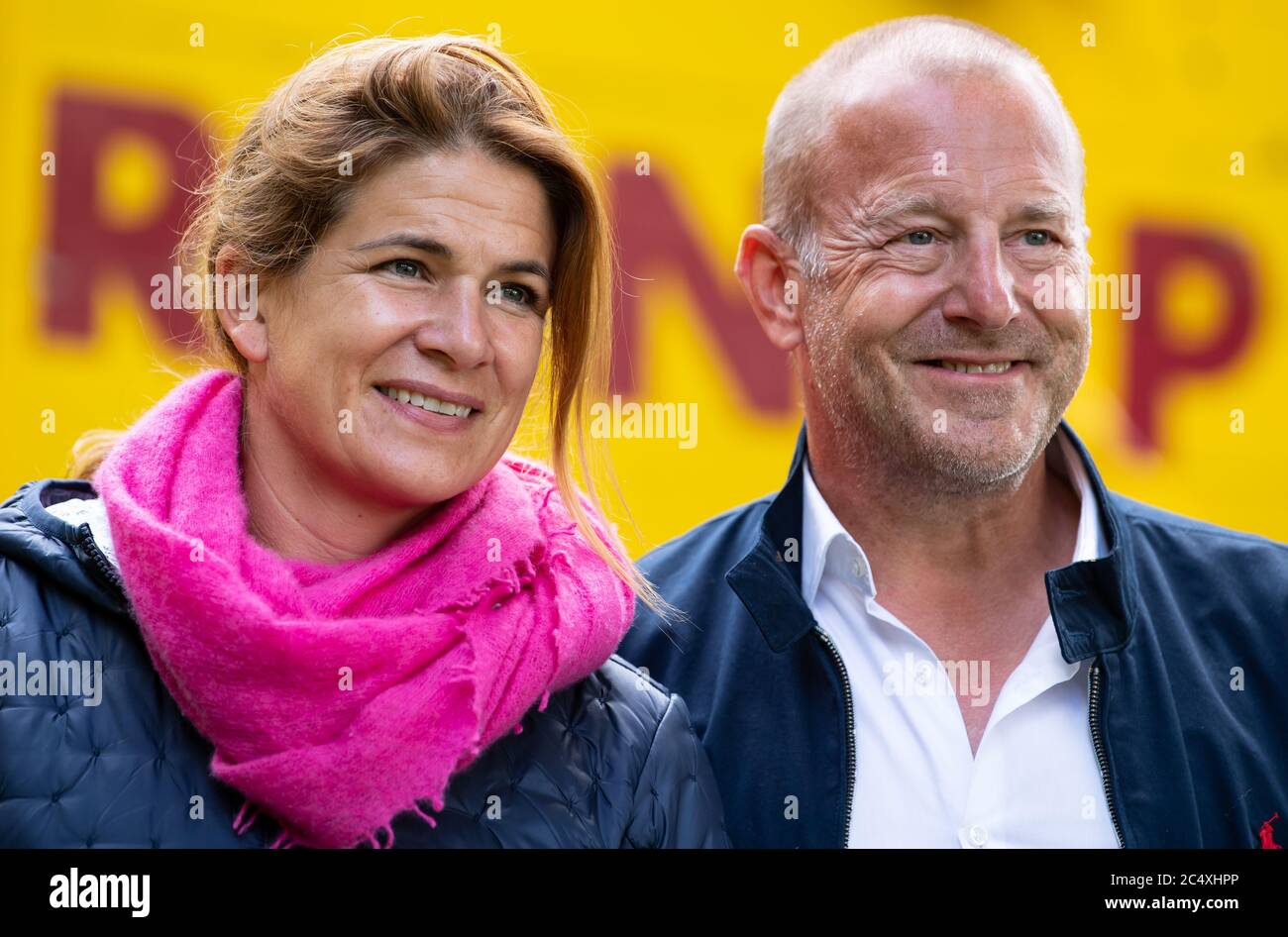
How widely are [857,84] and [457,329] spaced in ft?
3.41

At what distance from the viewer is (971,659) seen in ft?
7.79

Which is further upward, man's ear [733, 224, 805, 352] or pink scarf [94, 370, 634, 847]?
man's ear [733, 224, 805, 352]

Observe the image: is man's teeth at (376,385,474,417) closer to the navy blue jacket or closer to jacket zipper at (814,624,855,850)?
the navy blue jacket

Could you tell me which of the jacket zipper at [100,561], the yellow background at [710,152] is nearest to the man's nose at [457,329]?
the jacket zipper at [100,561]

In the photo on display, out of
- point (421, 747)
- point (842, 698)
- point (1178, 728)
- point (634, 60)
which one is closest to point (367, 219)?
point (421, 747)

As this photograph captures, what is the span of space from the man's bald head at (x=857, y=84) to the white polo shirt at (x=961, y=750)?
705 mm

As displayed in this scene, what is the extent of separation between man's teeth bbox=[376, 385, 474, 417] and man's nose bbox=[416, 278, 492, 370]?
0.06 metres

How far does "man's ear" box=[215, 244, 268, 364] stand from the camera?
200cm

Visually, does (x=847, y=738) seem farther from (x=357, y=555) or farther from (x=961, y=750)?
(x=357, y=555)

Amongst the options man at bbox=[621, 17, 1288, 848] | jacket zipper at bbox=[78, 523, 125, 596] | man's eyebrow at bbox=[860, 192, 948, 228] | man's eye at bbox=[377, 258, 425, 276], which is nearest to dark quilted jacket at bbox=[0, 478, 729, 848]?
jacket zipper at bbox=[78, 523, 125, 596]

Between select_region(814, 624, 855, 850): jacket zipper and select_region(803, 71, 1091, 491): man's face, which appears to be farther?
select_region(803, 71, 1091, 491): man's face

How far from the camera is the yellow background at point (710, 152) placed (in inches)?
140

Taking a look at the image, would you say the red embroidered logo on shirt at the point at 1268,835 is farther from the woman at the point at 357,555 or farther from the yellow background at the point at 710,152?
the yellow background at the point at 710,152

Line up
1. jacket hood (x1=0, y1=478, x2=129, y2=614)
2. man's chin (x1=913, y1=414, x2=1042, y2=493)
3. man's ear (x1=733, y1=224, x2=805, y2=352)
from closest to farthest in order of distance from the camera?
jacket hood (x1=0, y1=478, x2=129, y2=614), man's chin (x1=913, y1=414, x2=1042, y2=493), man's ear (x1=733, y1=224, x2=805, y2=352)
